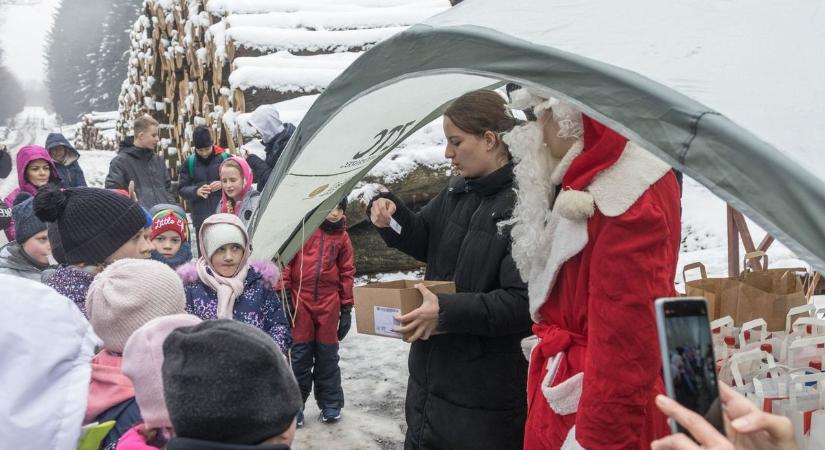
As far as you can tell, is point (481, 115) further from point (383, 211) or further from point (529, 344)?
point (529, 344)

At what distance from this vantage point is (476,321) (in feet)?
8.57

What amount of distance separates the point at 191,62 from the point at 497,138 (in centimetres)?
793

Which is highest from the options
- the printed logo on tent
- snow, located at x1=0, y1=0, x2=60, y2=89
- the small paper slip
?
snow, located at x1=0, y1=0, x2=60, y2=89

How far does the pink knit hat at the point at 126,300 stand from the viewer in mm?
2047

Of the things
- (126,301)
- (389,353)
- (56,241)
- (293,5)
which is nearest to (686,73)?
(126,301)

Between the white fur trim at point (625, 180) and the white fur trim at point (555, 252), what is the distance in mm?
113

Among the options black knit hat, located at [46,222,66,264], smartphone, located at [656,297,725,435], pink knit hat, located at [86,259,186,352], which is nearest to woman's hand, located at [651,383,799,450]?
smartphone, located at [656,297,725,435]

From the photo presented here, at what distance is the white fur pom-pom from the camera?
2.01m

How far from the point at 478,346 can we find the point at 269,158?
3.92m

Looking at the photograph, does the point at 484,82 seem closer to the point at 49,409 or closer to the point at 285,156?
the point at 285,156

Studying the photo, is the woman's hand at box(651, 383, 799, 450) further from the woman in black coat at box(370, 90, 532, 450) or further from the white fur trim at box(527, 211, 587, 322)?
the woman in black coat at box(370, 90, 532, 450)

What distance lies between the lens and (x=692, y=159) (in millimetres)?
1386

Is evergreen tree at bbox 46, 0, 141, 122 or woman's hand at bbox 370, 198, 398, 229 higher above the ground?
evergreen tree at bbox 46, 0, 141, 122

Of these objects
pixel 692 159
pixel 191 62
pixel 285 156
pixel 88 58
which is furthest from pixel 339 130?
pixel 88 58
